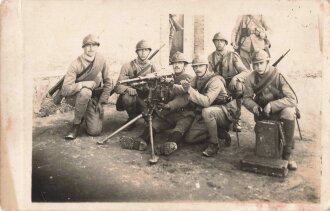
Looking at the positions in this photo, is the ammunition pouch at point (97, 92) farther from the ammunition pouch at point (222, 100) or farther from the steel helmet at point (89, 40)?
the ammunition pouch at point (222, 100)

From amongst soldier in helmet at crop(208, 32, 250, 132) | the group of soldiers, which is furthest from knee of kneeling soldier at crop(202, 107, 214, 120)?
soldier in helmet at crop(208, 32, 250, 132)

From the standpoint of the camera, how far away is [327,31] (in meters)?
4.65

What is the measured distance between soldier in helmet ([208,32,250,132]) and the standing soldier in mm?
83

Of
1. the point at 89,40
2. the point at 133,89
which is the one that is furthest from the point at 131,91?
the point at 89,40

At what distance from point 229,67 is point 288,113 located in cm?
80

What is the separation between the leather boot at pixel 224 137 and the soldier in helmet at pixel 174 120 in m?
0.35

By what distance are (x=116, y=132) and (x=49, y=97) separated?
Result: 0.84m

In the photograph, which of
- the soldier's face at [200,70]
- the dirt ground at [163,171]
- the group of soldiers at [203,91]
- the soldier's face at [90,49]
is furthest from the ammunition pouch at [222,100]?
the soldier's face at [90,49]

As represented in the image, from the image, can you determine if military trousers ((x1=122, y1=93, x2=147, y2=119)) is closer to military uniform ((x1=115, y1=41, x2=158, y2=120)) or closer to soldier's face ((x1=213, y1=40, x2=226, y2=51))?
military uniform ((x1=115, y1=41, x2=158, y2=120))

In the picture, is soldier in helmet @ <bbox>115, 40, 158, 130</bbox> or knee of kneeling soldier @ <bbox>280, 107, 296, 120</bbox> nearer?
knee of kneeling soldier @ <bbox>280, 107, 296, 120</bbox>

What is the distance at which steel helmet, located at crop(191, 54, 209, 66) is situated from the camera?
183 inches

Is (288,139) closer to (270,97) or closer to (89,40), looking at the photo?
(270,97)

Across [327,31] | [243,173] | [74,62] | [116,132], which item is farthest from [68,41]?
[327,31]

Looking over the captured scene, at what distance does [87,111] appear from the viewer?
4.78 m
